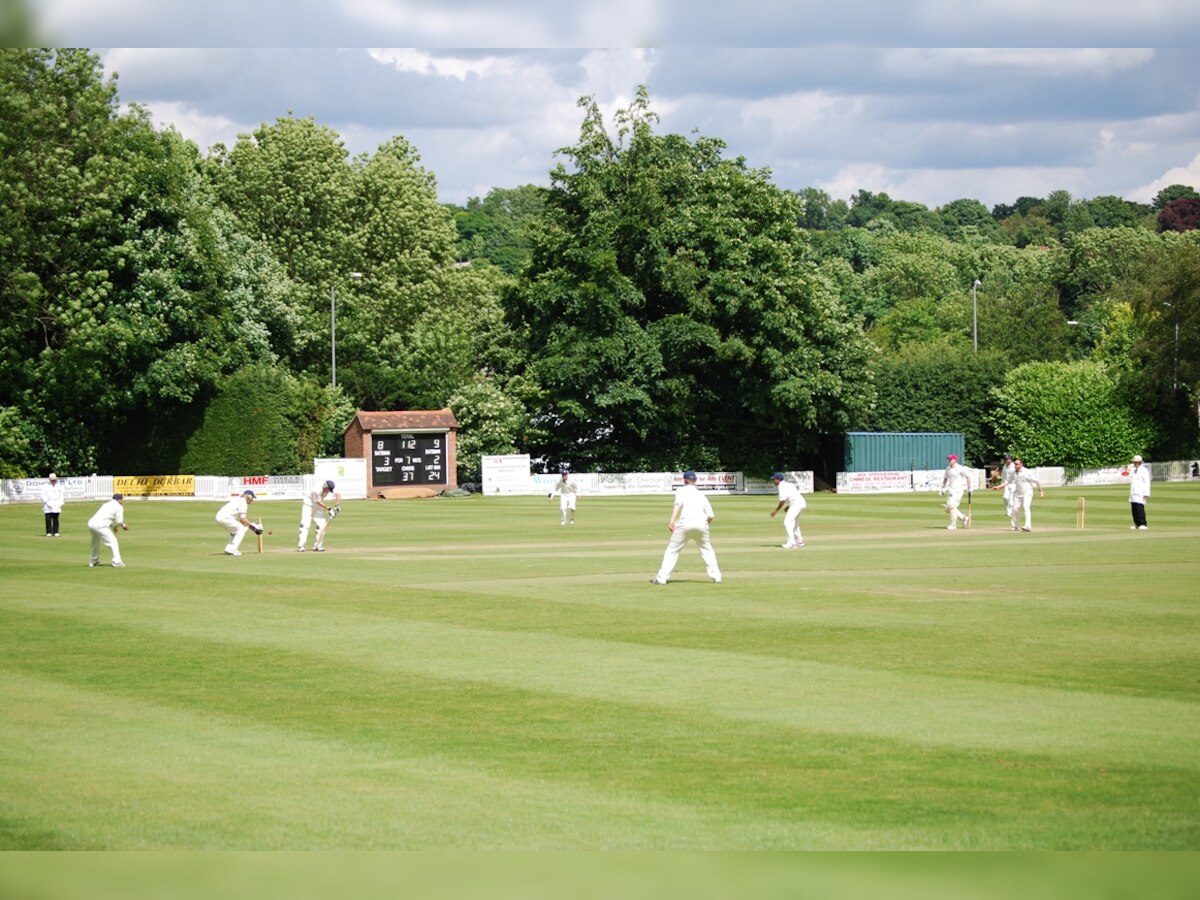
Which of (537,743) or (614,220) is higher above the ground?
(614,220)

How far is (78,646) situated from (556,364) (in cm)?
4961

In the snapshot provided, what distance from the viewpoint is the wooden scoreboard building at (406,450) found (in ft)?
216

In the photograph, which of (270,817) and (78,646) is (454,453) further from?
(270,817)

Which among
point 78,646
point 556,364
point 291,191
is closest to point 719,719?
point 78,646

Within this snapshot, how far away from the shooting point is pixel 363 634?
1919 cm

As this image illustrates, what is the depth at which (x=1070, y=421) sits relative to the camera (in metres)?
74.2

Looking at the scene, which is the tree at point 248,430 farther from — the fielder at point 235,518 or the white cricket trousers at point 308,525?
the fielder at point 235,518

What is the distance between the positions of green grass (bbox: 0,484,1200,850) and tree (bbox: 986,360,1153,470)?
155ft

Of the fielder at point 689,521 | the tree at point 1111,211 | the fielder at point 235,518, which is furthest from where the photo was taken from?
the tree at point 1111,211

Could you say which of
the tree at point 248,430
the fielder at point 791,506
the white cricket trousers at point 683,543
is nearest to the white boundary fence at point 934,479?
the tree at point 248,430

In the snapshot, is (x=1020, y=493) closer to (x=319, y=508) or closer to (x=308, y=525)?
(x=319, y=508)

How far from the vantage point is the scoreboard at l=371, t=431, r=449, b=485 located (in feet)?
217

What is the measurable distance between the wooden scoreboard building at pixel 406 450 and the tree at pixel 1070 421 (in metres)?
28.4

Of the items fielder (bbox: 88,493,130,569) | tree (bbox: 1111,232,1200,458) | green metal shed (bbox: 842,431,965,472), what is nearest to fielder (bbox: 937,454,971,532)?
fielder (bbox: 88,493,130,569)
